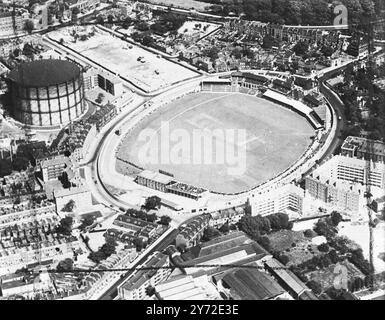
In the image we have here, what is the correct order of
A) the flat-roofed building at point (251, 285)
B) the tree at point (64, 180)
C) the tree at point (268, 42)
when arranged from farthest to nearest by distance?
the tree at point (268, 42), the tree at point (64, 180), the flat-roofed building at point (251, 285)

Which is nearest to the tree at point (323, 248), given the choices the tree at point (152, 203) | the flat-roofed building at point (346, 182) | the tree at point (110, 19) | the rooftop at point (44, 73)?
the flat-roofed building at point (346, 182)

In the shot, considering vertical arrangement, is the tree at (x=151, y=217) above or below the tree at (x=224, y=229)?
below

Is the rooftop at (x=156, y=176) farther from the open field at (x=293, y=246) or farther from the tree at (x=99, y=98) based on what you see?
the tree at (x=99, y=98)

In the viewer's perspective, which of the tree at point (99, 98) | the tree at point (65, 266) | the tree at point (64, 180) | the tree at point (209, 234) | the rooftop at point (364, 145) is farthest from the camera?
the tree at point (99, 98)

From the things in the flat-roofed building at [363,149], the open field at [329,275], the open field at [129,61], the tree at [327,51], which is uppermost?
the tree at [327,51]

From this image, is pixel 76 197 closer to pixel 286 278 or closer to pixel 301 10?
pixel 286 278

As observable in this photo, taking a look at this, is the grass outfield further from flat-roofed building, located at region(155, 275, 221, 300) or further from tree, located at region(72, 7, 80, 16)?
tree, located at region(72, 7, 80, 16)
